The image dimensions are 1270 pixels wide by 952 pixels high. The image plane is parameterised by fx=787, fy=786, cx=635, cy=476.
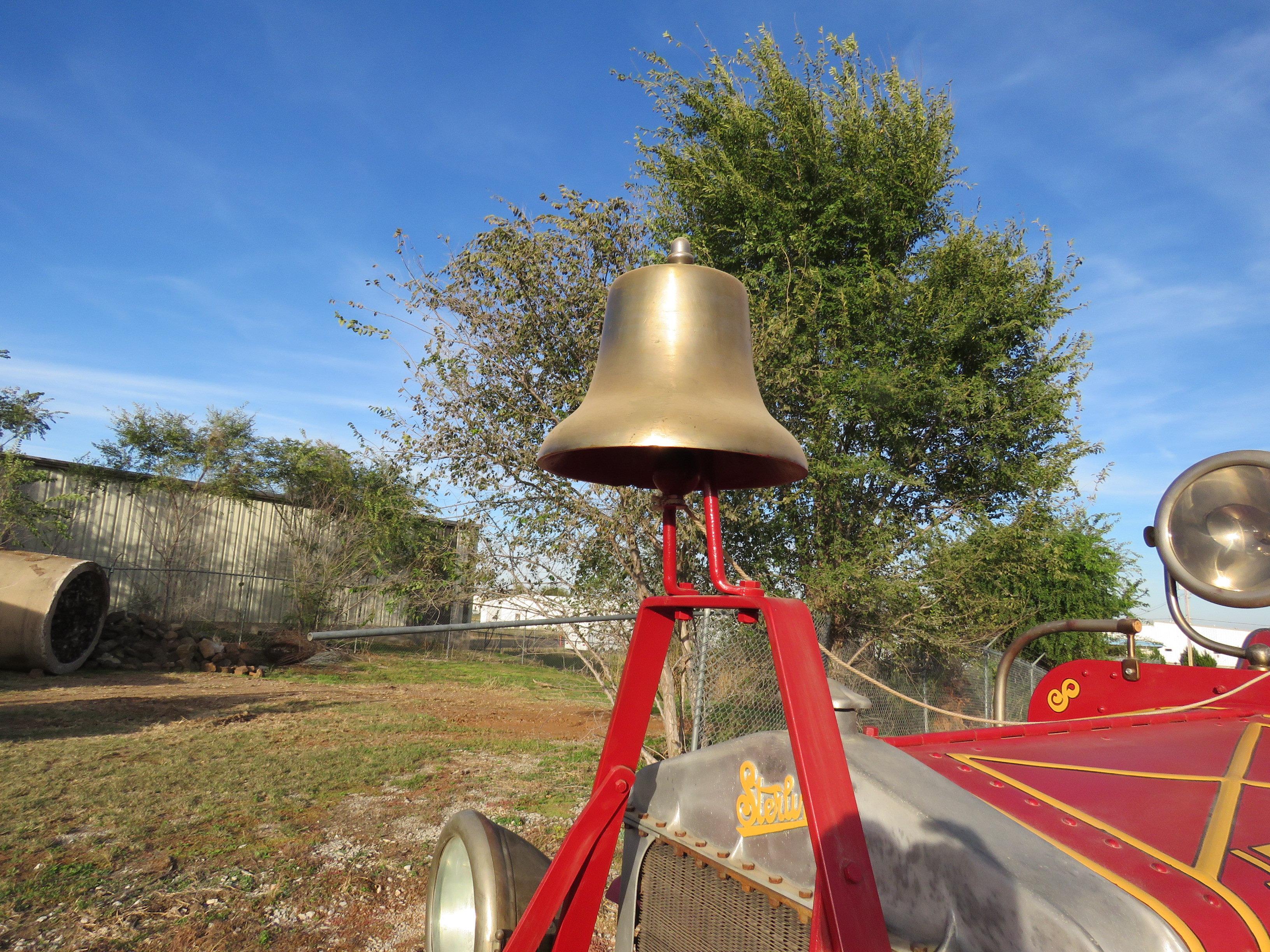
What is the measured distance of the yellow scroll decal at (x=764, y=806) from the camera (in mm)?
1415

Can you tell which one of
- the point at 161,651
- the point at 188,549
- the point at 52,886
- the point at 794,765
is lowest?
the point at 52,886

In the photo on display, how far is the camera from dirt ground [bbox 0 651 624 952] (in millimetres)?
3912

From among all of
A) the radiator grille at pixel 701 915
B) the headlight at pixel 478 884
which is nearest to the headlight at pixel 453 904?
the headlight at pixel 478 884

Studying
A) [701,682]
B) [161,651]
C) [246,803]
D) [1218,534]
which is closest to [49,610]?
[161,651]

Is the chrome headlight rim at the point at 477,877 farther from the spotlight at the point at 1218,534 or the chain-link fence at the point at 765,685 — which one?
the chain-link fence at the point at 765,685

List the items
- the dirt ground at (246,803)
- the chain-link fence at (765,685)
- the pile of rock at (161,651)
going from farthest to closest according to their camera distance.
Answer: the pile of rock at (161,651)
the chain-link fence at (765,685)
the dirt ground at (246,803)

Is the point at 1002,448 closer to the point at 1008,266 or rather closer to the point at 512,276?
the point at 1008,266

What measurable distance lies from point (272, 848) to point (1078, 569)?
13150 mm

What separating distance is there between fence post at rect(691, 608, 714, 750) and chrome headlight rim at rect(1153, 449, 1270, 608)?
425 cm

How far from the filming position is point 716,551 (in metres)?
1.39

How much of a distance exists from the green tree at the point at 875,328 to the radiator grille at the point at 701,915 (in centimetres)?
699

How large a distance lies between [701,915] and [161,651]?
627 inches

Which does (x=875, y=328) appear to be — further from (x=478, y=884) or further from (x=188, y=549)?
(x=188, y=549)

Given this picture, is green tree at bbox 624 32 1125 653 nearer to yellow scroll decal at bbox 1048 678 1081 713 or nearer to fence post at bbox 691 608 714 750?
fence post at bbox 691 608 714 750
